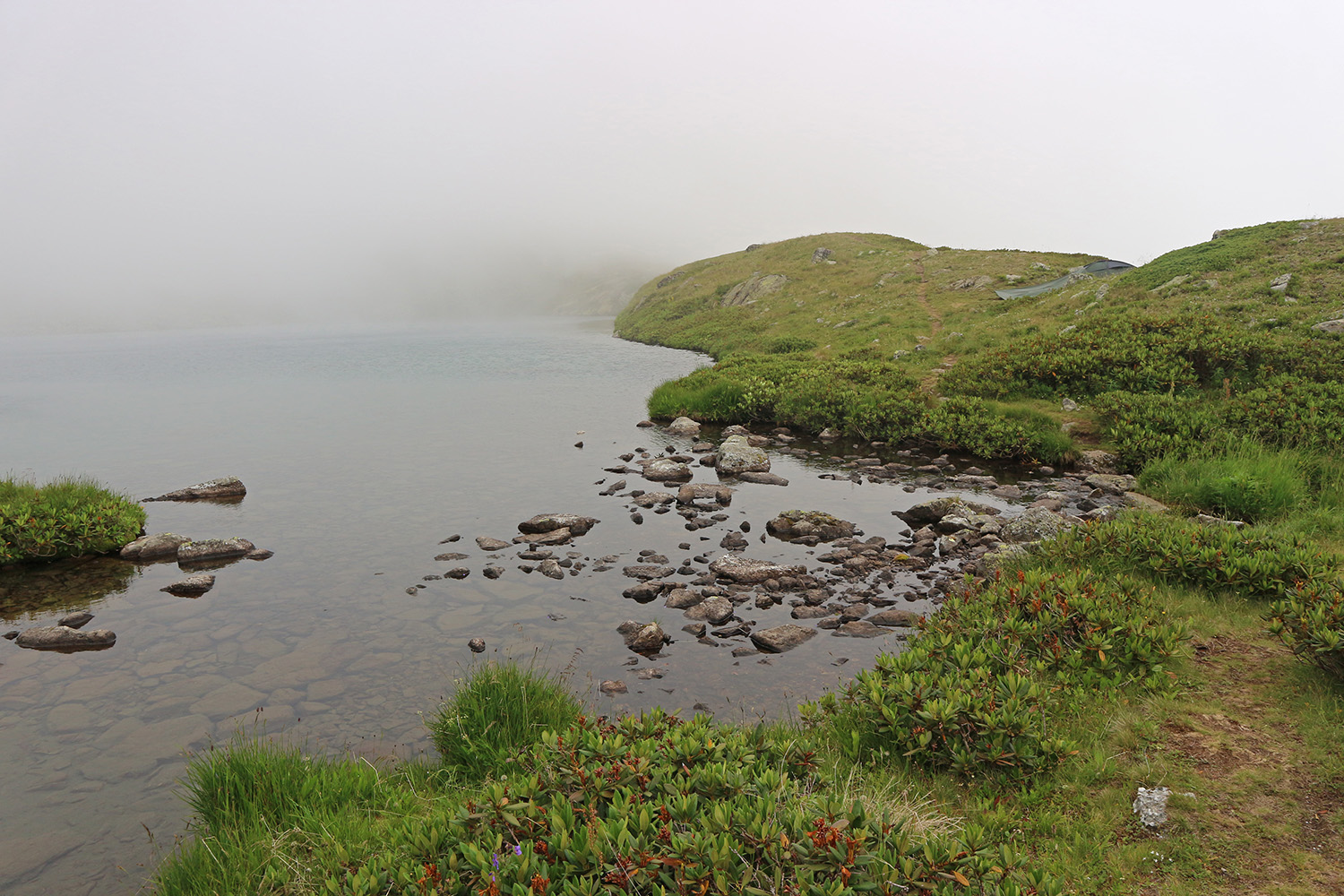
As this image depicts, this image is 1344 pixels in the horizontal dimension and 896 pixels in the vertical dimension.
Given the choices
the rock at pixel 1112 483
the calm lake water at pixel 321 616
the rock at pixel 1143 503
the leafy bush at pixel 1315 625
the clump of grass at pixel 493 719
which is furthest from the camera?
the rock at pixel 1112 483

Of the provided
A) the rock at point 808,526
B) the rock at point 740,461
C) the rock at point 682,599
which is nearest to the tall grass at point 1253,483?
the rock at point 808,526

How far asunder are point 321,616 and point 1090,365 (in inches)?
1088

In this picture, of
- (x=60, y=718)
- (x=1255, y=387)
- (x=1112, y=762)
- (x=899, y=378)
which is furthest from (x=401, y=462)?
(x=1255, y=387)

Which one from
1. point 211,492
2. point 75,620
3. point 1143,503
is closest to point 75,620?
point 75,620

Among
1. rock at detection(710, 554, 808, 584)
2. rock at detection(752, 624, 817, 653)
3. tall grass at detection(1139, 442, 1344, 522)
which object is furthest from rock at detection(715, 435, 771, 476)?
rock at detection(752, 624, 817, 653)

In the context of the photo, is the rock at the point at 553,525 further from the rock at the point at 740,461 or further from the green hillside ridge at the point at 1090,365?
the green hillside ridge at the point at 1090,365

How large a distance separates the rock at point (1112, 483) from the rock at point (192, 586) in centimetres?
2277

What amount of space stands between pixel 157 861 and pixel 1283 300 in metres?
38.0

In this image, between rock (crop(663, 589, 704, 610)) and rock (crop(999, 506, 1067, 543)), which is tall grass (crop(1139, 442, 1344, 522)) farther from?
rock (crop(663, 589, 704, 610))

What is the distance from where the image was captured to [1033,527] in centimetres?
1498

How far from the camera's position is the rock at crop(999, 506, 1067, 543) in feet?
47.6

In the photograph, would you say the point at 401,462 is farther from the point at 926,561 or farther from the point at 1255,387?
the point at 1255,387

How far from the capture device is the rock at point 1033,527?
47.6ft

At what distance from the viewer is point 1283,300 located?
2772cm
